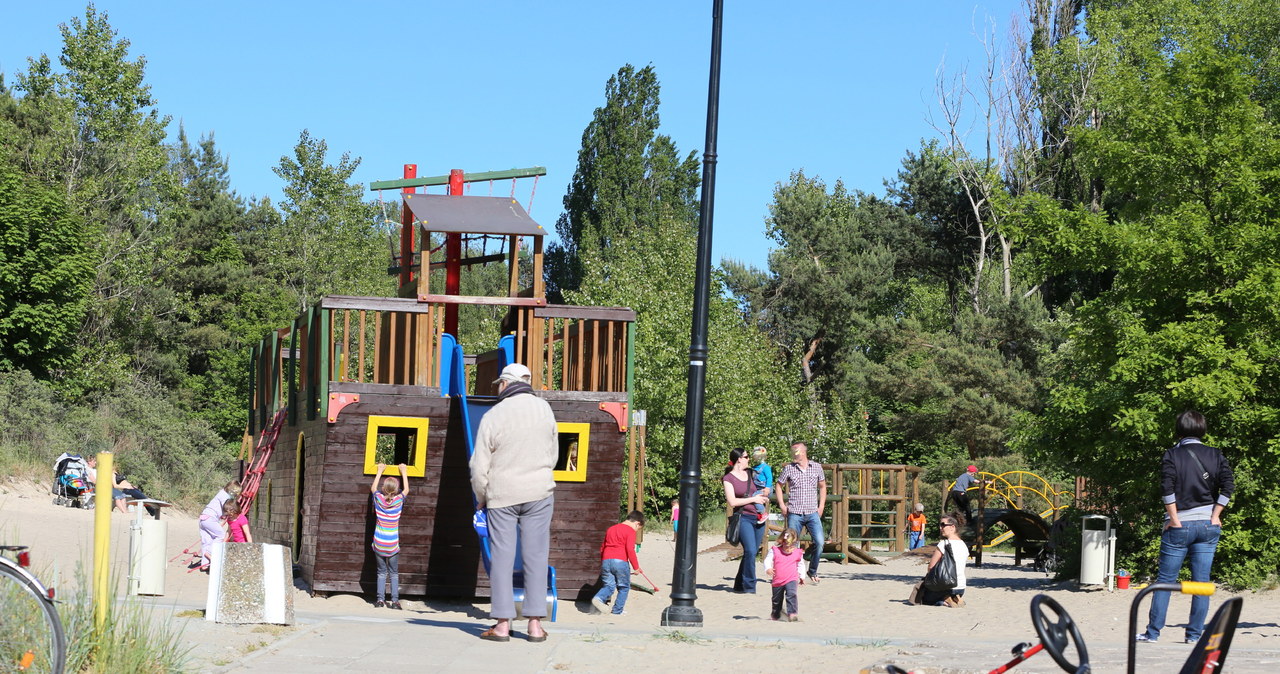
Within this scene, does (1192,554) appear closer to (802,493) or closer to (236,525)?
(802,493)

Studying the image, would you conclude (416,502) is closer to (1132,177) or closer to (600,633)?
(600,633)

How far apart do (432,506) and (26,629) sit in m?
7.71

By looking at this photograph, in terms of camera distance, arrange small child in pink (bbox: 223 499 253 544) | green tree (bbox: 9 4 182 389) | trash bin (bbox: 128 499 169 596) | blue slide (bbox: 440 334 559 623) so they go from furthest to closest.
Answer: green tree (bbox: 9 4 182 389)
small child in pink (bbox: 223 499 253 544)
trash bin (bbox: 128 499 169 596)
blue slide (bbox: 440 334 559 623)

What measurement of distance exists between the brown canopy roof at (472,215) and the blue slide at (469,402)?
1.15m

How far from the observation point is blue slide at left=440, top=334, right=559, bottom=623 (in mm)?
13148

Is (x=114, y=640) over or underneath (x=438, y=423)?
→ underneath

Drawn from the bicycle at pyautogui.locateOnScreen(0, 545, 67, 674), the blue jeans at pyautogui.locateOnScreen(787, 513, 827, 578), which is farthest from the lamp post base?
the bicycle at pyautogui.locateOnScreen(0, 545, 67, 674)

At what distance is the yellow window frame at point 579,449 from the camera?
14125mm

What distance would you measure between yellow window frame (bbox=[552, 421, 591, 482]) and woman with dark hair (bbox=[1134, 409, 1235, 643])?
19.1 ft

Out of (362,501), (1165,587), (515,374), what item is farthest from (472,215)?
(1165,587)

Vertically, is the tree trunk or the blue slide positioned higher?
the tree trunk

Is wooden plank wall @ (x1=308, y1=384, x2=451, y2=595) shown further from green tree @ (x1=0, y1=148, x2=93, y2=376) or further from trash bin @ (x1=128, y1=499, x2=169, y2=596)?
green tree @ (x1=0, y1=148, x2=93, y2=376)

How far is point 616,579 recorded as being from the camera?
45.6ft

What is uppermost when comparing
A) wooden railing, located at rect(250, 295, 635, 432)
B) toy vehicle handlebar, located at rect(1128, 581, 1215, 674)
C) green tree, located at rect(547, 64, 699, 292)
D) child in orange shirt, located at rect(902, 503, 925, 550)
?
green tree, located at rect(547, 64, 699, 292)
